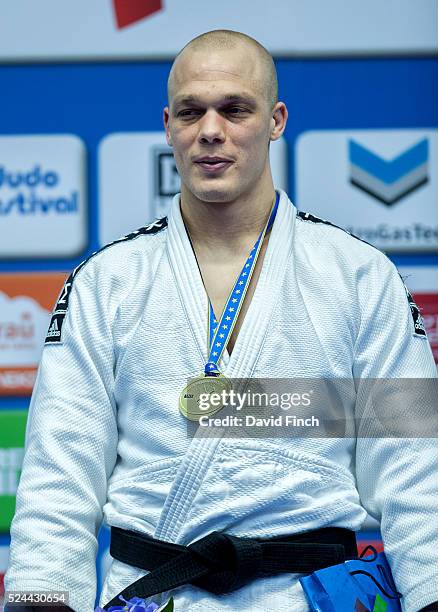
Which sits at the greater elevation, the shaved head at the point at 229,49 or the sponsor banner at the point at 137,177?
the shaved head at the point at 229,49

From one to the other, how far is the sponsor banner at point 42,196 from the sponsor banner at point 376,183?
2.11ft

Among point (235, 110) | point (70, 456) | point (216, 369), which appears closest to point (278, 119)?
point (235, 110)

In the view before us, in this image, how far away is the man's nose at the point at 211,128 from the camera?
2.22 metres

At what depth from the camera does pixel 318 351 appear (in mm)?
2207

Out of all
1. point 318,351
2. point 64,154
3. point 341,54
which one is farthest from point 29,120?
point 318,351

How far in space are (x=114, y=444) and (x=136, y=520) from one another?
0.59 feet

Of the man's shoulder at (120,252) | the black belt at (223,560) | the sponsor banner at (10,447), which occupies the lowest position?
the sponsor banner at (10,447)

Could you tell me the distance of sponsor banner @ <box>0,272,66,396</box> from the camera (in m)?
3.21

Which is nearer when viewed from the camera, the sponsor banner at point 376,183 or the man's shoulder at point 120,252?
the man's shoulder at point 120,252

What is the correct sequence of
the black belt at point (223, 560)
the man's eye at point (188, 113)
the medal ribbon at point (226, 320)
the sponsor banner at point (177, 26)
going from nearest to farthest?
the black belt at point (223, 560)
the medal ribbon at point (226, 320)
the man's eye at point (188, 113)
the sponsor banner at point (177, 26)

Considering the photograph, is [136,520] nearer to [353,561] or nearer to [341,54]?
[353,561]

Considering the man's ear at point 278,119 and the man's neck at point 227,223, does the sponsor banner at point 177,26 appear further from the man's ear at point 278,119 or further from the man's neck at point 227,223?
the man's neck at point 227,223

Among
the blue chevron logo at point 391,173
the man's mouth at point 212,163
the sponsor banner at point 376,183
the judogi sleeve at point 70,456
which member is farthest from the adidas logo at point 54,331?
the blue chevron logo at point 391,173

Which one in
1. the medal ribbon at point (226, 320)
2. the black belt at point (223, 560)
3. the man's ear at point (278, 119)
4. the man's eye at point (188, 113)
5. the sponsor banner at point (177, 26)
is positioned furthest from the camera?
the sponsor banner at point (177, 26)
